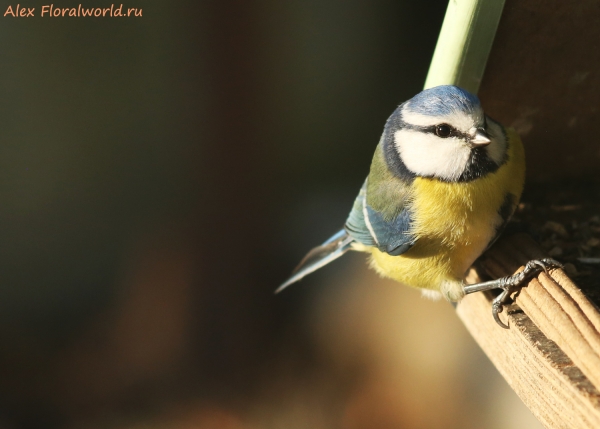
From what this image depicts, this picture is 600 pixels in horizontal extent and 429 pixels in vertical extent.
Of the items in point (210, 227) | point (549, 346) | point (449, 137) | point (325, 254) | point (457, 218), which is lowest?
point (210, 227)

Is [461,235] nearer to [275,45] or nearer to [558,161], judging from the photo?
[558,161]

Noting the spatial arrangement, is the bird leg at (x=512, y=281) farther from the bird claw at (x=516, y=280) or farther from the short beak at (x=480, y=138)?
the short beak at (x=480, y=138)

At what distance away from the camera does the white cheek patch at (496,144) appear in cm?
93

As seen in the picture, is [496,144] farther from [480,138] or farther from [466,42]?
[466,42]

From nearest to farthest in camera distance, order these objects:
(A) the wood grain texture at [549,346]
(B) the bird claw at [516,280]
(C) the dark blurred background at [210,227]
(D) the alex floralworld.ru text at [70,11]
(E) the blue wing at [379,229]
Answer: (A) the wood grain texture at [549,346] < (B) the bird claw at [516,280] < (E) the blue wing at [379,229] < (D) the alex floralworld.ru text at [70,11] < (C) the dark blurred background at [210,227]

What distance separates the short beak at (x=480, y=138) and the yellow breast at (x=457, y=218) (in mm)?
72

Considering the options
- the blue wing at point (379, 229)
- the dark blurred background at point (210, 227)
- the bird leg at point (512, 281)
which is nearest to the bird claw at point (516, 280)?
the bird leg at point (512, 281)

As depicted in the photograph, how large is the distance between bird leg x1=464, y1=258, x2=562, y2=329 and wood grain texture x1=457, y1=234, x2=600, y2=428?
1 cm

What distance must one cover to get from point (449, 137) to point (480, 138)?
2.0 inches

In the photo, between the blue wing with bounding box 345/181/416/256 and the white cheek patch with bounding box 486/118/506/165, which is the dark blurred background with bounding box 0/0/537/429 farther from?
the white cheek patch with bounding box 486/118/506/165

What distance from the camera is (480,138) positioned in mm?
878

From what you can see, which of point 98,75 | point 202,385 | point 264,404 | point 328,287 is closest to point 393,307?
point 328,287

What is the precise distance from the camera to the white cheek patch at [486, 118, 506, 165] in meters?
0.93

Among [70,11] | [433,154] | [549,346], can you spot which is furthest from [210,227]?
[549,346]
